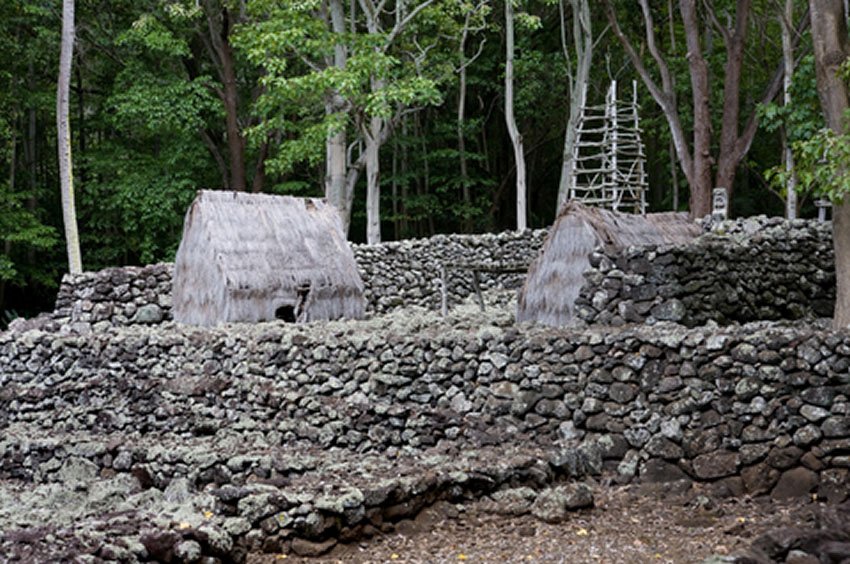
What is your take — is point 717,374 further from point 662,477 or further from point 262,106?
point 262,106

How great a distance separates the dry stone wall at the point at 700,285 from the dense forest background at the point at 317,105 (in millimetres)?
6479

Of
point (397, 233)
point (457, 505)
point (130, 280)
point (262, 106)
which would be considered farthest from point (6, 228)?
point (457, 505)

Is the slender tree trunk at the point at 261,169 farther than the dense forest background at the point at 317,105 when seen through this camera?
Yes

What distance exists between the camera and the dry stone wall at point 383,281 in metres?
16.0

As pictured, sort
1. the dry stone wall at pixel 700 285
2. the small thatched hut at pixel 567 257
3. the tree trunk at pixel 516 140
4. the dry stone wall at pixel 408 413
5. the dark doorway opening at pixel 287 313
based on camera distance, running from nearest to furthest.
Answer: the dry stone wall at pixel 408 413 < the dry stone wall at pixel 700 285 < the small thatched hut at pixel 567 257 < the dark doorway opening at pixel 287 313 < the tree trunk at pixel 516 140

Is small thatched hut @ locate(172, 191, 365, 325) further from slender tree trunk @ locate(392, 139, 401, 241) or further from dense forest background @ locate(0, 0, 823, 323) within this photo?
slender tree trunk @ locate(392, 139, 401, 241)

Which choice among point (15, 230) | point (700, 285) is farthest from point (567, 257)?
point (15, 230)

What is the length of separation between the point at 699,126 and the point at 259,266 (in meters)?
10.5

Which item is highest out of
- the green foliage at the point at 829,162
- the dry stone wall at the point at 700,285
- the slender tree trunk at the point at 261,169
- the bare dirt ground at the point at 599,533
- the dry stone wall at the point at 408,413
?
the slender tree trunk at the point at 261,169

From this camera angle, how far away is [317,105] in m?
22.2

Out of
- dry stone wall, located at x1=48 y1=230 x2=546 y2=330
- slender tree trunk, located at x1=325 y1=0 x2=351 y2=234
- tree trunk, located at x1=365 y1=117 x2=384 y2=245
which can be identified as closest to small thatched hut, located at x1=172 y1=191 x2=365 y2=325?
dry stone wall, located at x1=48 y1=230 x2=546 y2=330

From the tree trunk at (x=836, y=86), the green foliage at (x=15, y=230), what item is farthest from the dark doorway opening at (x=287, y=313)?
the green foliage at (x=15, y=230)

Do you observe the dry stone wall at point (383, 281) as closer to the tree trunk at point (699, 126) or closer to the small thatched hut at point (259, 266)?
the small thatched hut at point (259, 266)

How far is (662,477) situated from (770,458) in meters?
0.99
